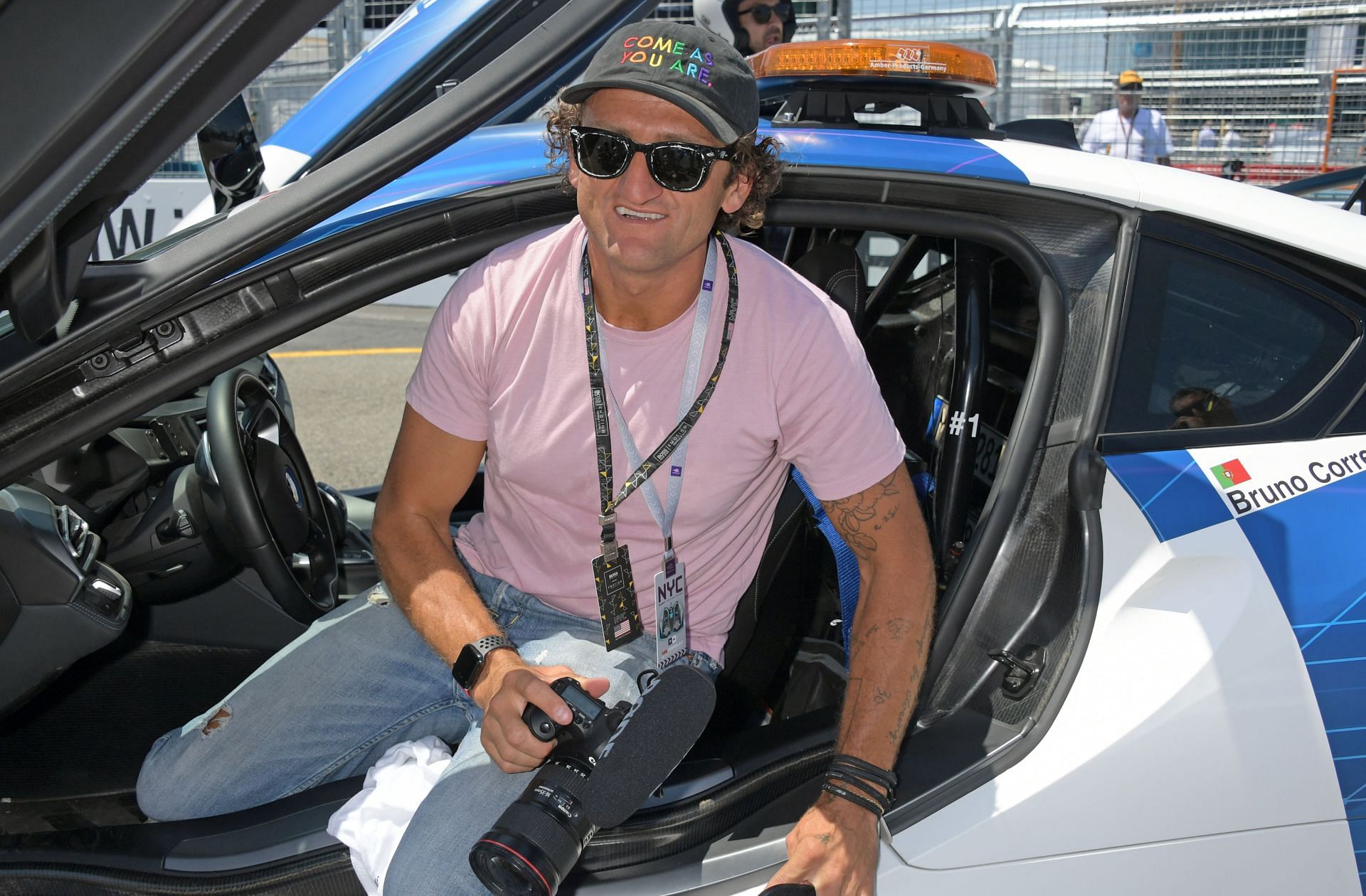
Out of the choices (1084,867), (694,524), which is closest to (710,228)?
(694,524)

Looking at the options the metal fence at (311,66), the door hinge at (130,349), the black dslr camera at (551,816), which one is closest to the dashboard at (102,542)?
the door hinge at (130,349)

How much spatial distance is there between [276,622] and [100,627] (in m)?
0.61

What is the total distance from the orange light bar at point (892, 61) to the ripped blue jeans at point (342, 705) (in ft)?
3.17

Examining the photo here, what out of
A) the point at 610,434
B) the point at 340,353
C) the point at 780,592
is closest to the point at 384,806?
the point at 610,434

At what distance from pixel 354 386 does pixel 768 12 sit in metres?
3.32

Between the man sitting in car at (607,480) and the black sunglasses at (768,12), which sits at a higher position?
the black sunglasses at (768,12)

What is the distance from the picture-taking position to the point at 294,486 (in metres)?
2.29

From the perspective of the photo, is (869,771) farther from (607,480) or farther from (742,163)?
(742,163)

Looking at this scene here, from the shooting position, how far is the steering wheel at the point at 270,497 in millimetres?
2074

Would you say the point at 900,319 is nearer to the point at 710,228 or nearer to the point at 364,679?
the point at 710,228

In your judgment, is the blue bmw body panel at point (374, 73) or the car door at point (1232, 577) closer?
the car door at point (1232, 577)

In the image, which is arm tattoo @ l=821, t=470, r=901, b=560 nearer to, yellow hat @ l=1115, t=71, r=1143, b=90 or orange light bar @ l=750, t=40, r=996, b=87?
orange light bar @ l=750, t=40, r=996, b=87

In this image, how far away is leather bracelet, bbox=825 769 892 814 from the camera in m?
1.53

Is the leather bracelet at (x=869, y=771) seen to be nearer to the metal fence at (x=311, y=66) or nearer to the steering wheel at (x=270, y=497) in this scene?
the steering wheel at (x=270, y=497)
